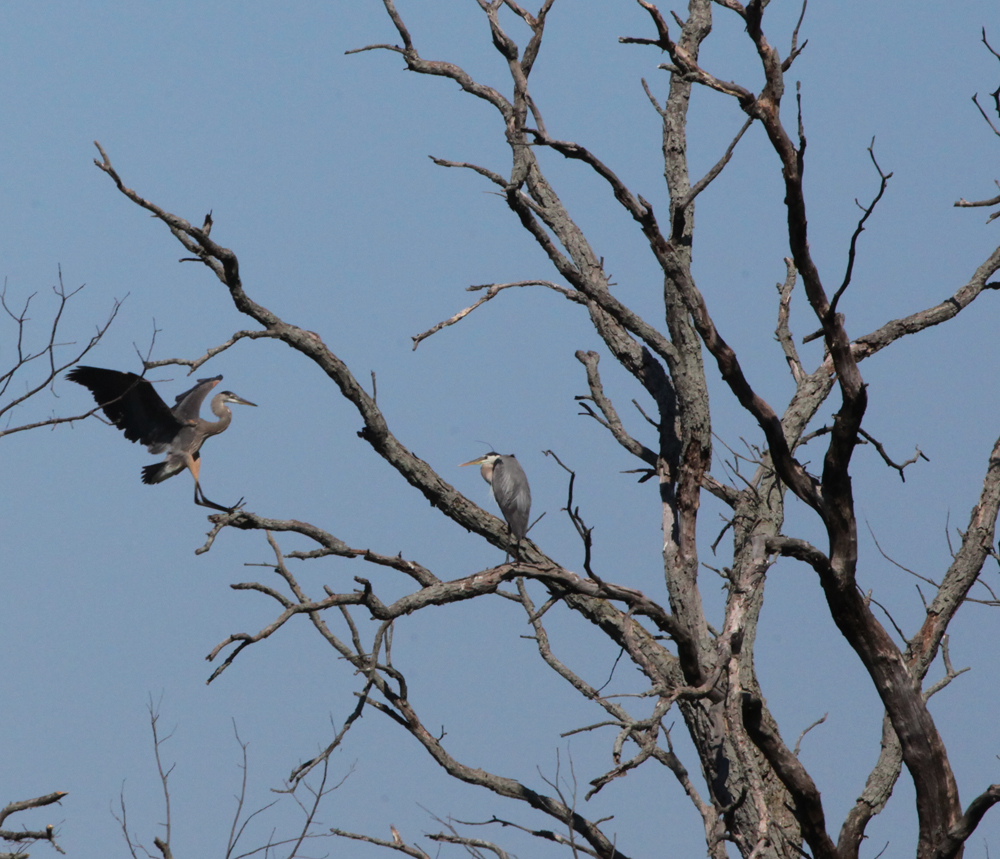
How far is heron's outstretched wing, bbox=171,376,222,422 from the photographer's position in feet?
→ 27.9

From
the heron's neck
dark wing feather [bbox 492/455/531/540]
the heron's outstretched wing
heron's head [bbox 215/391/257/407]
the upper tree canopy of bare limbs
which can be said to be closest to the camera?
the upper tree canopy of bare limbs

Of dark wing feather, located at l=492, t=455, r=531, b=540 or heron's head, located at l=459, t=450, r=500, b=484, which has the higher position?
heron's head, located at l=459, t=450, r=500, b=484

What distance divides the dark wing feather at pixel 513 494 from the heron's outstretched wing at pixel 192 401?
2.47 meters

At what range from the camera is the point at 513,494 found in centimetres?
842

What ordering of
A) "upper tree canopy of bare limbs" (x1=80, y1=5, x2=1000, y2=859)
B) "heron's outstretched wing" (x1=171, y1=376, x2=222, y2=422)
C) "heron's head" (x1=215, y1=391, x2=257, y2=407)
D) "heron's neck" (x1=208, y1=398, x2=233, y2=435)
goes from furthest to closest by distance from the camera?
1. "heron's head" (x1=215, y1=391, x2=257, y2=407)
2. "heron's neck" (x1=208, y1=398, x2=233, y2=435)
3. "heron's outstretched wing" (x1=171, y1=376, x2=222, y2=422)
4. "upper tree canopy of bare limbs" (x1=80, y1=5, x2=1000, y2=859)

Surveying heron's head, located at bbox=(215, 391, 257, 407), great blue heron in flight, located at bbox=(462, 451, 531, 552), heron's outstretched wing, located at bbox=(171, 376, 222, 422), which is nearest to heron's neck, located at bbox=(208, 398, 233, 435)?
heron's head, located at bbox=(215, 391, 257, 407)

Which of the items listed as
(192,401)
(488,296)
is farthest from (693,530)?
(192,401)

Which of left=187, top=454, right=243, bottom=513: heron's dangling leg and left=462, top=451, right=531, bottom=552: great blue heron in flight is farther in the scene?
left=462, top=451, right=531, bottom=552: great blue heron in flight

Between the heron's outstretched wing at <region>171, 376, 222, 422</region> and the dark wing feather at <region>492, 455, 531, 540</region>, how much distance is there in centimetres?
247

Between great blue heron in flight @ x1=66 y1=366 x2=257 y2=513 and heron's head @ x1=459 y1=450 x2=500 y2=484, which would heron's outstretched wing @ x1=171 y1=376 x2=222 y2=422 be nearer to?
great blue heron in flight @ x1=66 y1=366 x2=257 y2=513

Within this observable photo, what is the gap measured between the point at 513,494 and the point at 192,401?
107 inches

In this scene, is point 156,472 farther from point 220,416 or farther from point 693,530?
point 693,530

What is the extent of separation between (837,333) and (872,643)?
1.39 m

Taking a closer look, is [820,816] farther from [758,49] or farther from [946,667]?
[758,49]
